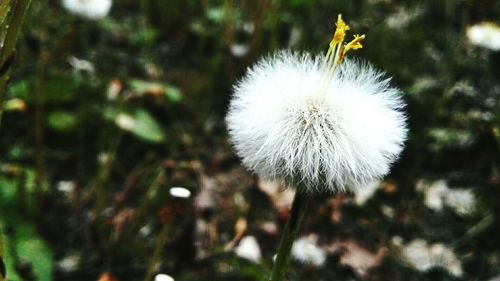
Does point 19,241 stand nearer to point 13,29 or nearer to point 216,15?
point 13,29

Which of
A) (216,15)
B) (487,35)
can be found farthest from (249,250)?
(216,15)

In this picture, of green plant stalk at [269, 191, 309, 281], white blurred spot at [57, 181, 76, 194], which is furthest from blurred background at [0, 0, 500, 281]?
green plant stalk at [269, 191, 309, 281]

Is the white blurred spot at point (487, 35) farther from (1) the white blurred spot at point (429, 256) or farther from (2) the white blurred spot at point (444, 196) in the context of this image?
(1) the white blurred spot at point (429, 256)

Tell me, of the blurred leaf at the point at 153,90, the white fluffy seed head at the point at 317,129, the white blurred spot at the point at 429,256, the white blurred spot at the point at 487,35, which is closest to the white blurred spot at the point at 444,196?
the white blurred spot at the point at 429,256

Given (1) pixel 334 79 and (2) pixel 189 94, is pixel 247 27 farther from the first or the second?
(1) pixel 334 79

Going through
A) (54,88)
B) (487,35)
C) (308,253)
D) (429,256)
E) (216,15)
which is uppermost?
(216,15)

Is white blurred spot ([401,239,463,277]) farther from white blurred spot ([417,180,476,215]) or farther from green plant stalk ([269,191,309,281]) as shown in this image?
green plant stalk ([269,191,309,281])
